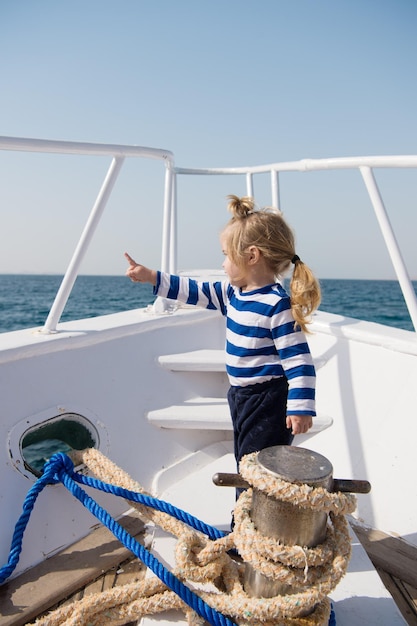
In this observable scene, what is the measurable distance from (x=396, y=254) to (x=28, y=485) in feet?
5.18

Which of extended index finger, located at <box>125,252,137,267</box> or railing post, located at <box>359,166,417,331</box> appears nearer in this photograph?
extended index finger, located at <box>125,252,137,267</box>

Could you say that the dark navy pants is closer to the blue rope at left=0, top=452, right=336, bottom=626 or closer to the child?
the child

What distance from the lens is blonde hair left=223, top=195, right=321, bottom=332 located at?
1422 millimetres

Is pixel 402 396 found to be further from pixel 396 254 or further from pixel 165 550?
pixel 165 550

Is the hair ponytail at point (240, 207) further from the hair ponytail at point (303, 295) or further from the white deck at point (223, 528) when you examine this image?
the white deck at point (223, 528)

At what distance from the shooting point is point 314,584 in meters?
0.96

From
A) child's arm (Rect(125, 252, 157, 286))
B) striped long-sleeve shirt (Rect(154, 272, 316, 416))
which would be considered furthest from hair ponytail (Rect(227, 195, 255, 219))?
child's arm (Rect(125, 252, 157, 286))

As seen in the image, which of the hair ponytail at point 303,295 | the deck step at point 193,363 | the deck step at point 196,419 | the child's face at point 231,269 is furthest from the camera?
the deck step at point 193,363

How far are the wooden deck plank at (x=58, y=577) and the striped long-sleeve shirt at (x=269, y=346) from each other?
2.30ft

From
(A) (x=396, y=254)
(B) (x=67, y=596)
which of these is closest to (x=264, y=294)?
(A) (x=396, y=254)

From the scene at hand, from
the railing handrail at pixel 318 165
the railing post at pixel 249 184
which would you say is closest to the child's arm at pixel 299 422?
the railing handrail at pixel 318 165

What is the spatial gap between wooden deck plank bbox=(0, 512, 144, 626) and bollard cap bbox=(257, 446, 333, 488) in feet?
2.74

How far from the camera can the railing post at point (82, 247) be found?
184cm

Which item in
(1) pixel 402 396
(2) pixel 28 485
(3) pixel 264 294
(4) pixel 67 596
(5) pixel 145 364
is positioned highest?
(3) pixel 264 294
